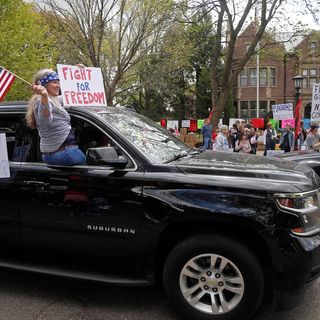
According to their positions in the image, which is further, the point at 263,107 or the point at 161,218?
the point at 263,107

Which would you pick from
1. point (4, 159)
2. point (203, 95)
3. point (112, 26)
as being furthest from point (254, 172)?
point (203, 95)

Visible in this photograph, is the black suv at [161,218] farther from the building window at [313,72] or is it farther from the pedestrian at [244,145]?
the building window at [313,72]

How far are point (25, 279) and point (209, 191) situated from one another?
2.36m

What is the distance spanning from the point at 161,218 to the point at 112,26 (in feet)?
61.9

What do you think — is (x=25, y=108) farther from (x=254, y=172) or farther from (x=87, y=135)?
(x=254, y=172)

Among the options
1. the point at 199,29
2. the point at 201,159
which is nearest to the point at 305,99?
the point at 199,29

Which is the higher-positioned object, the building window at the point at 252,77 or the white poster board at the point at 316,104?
the building window at the point at 252,77

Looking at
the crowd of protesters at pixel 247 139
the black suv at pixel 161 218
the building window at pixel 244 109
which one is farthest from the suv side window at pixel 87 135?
the building window at pixel 244 109

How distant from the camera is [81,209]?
3.76 metres

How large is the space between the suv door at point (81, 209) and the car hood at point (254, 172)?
54cm

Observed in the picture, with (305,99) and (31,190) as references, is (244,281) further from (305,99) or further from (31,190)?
(305,99)

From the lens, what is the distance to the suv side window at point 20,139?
163 inches

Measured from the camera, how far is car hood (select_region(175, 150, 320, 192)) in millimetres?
3348

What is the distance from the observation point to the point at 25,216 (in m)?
3.96
